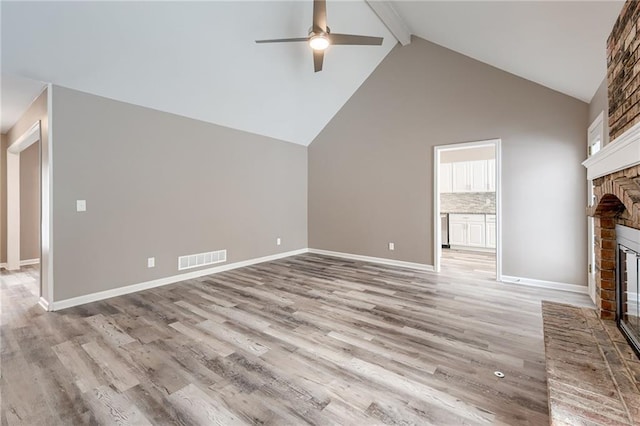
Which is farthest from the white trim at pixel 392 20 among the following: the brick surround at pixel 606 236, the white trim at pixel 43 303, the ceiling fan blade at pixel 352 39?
the white trim at pixel 43 303

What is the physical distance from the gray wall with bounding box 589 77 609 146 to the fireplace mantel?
960 millimetres

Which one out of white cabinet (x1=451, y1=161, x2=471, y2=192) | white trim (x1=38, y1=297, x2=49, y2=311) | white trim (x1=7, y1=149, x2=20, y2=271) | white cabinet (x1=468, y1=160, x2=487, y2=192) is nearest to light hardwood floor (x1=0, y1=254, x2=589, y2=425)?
white trim (x1=38, y1=297, x2=49, y2=311)

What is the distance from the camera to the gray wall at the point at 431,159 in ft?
12.0

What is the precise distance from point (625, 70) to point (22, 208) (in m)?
8.03

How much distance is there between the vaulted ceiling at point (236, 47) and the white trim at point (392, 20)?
0.22 feet

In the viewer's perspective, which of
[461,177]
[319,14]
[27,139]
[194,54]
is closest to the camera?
[319,14]

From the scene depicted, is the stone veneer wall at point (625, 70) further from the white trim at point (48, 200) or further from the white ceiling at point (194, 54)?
the white trim at point (48, 200)

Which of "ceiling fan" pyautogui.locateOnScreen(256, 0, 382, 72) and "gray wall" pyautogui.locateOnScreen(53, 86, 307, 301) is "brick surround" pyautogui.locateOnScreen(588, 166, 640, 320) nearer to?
"ceiling fan" pyautogui.locateOnScreen(256, 0, 382, 72)

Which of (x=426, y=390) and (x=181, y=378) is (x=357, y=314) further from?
(x=181, y=378)

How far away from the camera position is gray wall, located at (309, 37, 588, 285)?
12.0ft

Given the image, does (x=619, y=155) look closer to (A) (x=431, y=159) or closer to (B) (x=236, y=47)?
(A) (x=431, y=159)

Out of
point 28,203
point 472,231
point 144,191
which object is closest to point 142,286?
point 144,191

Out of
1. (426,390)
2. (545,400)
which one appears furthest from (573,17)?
(426,390)

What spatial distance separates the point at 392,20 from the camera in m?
4.05
